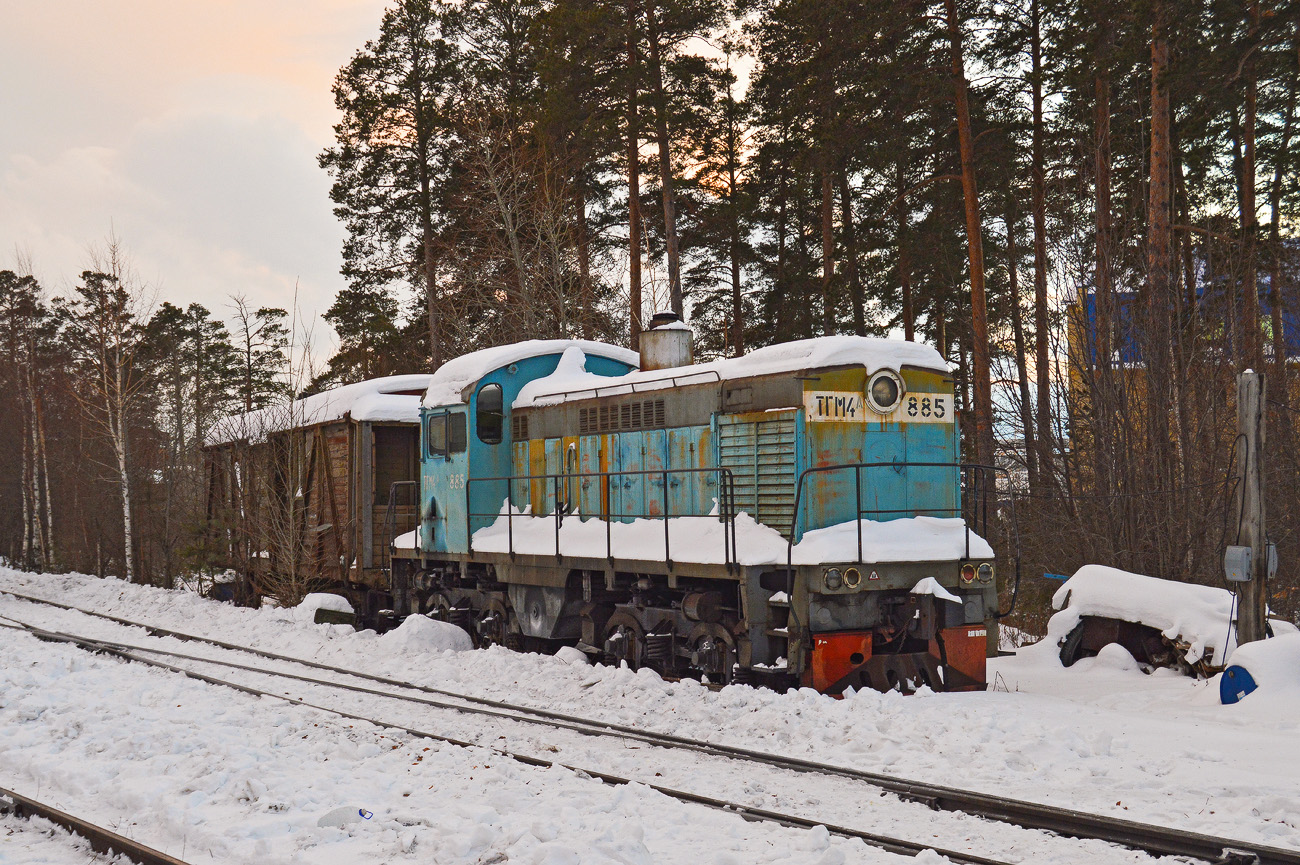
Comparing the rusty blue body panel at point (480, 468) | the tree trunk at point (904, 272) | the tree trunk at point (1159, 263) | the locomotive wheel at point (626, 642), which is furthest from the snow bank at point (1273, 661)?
the tree trunk at point (904, 272)

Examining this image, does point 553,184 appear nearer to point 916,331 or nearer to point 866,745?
point 916,331

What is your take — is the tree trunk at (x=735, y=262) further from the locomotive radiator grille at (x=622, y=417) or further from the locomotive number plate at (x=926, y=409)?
the locomotive number plate at (x=926, y=409)

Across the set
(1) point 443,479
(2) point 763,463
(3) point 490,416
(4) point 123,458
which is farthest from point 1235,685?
(4) point 123,458

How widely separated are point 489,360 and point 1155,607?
7.90 meters

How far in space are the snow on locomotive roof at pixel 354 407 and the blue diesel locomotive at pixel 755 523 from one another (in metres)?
3.00

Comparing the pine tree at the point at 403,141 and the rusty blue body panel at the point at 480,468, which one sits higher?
the pine tree at the point at 403,141

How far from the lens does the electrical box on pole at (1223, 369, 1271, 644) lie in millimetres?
9133

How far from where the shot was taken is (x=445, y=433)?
13219mm

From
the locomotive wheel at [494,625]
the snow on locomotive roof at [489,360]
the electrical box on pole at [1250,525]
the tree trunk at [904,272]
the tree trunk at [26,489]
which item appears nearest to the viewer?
the electrical box on pole at [1250,525]

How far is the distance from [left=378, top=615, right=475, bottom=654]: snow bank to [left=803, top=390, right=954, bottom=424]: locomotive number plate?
5.61 m

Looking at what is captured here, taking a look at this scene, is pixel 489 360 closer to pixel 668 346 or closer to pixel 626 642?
pixel 668 346

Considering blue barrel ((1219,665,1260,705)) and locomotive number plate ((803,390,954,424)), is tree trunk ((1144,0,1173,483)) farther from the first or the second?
blue barrel ((1219,665,1260,705))

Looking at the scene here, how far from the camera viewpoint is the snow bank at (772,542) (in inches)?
352

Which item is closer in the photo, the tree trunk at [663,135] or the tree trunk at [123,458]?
the tree trunk at [663,135]
